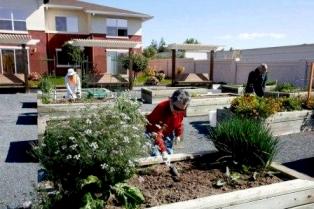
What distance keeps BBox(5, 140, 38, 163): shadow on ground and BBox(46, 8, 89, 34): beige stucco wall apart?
77.6ft

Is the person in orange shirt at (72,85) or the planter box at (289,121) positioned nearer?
the planter box at (289,121)

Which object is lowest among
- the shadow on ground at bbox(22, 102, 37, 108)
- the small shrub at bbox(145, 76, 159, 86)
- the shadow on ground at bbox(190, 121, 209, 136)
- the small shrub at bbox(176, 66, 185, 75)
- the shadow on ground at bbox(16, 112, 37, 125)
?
the shadow on ground at bbox(16, 112, 37, 125)

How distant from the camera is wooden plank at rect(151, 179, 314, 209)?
9.11 feet

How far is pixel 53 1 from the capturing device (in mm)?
29312

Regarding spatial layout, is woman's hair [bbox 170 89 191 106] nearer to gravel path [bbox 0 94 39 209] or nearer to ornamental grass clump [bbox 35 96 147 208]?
ornamental grass clump [bbox 35 96 147 208]

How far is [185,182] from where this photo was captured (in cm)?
349

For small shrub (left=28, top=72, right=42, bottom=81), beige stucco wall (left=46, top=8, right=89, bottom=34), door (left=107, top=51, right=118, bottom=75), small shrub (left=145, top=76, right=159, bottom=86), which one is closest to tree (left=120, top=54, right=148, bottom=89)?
door (left=107, top=51, right=118, bottom=75)

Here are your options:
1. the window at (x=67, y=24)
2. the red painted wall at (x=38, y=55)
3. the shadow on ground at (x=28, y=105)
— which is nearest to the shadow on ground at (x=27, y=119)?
the shadow on ground at (x=28, y=105)

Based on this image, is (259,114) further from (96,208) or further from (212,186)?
(96,208)

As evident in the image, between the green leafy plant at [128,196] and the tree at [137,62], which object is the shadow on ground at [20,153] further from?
the tree at [137,62]

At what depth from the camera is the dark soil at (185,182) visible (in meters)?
3.12

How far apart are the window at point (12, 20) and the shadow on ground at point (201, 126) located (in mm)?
21727

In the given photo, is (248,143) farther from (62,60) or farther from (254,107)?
(62,60)

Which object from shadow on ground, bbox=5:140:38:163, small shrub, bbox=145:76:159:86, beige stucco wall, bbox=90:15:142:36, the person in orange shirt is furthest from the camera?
beige stucco wall, bbox=90:15:142:36
